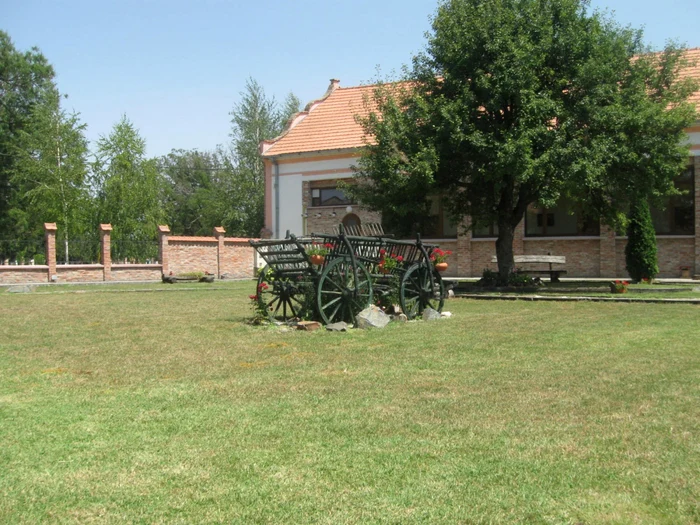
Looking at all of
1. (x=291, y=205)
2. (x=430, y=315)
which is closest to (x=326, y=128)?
(x=291, y=205)

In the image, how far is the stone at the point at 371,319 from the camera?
10.8 metres

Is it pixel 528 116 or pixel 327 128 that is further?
pixel 327 128

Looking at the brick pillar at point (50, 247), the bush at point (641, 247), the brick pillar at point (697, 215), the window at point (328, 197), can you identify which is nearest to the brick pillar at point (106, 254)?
the brick pillar at point (50, 247)

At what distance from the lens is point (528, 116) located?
19.3 meters

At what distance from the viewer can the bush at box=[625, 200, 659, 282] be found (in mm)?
23734

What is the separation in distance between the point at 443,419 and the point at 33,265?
27081mm

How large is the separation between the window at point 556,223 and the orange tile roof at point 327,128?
876 centimetres

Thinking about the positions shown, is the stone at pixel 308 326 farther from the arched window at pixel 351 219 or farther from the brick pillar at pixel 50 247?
the arched window at pixel 351 219

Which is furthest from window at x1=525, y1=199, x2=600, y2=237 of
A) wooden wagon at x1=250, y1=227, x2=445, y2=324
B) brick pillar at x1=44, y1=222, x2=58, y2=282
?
brick pillar at x1=44, y1=222, x2=58, y2=282

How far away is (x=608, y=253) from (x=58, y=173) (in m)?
28.4

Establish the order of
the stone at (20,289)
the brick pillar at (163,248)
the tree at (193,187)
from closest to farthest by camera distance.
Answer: the stone at (20,289)
the brick pillar at (163,248)
the tree at (193,187)

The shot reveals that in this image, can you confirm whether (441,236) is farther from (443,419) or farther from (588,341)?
(443,419)

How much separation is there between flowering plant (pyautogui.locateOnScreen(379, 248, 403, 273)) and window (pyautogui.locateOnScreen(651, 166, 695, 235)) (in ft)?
63.9

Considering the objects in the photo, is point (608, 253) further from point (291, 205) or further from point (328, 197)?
point (291, 205)
